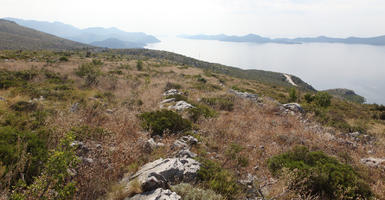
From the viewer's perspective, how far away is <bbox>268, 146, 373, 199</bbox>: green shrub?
3545mm

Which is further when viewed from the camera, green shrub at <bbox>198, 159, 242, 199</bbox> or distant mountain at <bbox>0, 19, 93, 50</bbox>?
distant mountain at <bbox>0, 19, 93, 50</bbox>

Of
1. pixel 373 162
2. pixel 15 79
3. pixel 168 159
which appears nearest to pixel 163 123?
pixel 168 159

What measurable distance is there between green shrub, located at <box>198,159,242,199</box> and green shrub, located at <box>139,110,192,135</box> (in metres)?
2.16

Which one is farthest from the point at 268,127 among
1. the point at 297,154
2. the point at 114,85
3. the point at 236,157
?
the point at 114,85

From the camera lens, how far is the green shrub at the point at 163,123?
5531 mm

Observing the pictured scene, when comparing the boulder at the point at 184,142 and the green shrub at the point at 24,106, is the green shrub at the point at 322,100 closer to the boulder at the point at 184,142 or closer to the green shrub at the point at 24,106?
the boulder at the point at 184,142

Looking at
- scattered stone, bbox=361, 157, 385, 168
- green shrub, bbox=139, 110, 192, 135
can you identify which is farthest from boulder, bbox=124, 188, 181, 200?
scattered stone, bbox=361, 157, 385, 168

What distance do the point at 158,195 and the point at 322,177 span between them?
3.49 metres

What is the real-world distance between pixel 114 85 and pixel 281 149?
408 inches

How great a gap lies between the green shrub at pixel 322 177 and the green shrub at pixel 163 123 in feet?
9.34

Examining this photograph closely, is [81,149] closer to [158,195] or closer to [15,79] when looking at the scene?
[158,195]

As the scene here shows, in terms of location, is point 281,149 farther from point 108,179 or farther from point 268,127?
point 108,179

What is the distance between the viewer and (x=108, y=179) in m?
3.06

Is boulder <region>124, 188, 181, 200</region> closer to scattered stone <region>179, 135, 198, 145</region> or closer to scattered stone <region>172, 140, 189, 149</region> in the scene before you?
scattered stone <region>172, 140, 189, 149</region>
